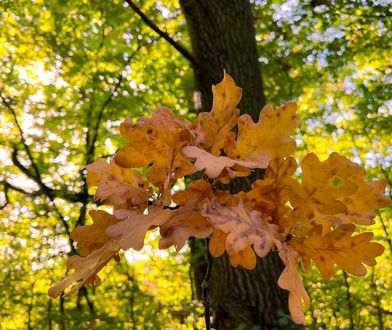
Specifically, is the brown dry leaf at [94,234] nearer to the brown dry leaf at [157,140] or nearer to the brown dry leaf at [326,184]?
the brown dry leaf at [157,140]

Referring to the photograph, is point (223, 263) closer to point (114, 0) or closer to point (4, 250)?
point (114, 0)

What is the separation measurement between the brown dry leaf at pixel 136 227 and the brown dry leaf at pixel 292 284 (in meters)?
0.15

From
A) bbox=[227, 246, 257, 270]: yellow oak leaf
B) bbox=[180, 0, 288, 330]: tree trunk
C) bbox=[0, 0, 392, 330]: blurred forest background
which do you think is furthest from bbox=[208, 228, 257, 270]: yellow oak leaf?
bbox=[0, 0, 392, 330]: blurred forest background

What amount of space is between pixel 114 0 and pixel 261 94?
3.44 m

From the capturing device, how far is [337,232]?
0.59 m

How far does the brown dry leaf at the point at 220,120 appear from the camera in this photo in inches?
24.0

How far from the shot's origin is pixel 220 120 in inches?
24.5

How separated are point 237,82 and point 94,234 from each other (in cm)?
234

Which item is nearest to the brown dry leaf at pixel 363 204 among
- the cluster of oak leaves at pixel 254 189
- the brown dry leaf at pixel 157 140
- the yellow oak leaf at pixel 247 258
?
the cluster of oak leaves at pixel 254 189

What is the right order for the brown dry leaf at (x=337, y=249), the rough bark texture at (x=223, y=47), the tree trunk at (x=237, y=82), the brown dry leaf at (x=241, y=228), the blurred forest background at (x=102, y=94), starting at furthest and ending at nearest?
the blurred forest background at (x=102, y=94) → the rough bark texture at (x=223, y=47) → the tree trunk at (x=237, y=82) → the brown dry leaf at (x=337, y=249) → the brown dry leaf at (x=241, y=228)

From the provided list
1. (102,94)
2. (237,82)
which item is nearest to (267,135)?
(237,82)

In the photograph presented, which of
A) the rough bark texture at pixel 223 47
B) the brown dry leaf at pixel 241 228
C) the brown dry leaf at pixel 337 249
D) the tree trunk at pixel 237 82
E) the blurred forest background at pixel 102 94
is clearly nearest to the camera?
the brown dry leaf at pixel 241 228

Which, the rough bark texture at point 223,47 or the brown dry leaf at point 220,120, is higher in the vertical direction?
the rough bark texture at point 223,47

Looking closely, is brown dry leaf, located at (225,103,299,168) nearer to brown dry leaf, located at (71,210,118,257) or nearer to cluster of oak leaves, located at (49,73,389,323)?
cluster of oak leaves, located at (49,73,389,323)
